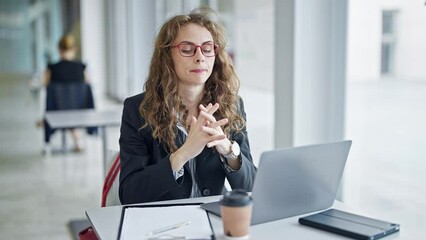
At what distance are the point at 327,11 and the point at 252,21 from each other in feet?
8.04

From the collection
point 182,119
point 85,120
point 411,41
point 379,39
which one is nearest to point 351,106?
point 379,39

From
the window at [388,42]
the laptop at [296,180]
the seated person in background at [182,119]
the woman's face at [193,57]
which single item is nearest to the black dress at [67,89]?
the window at [388,42]

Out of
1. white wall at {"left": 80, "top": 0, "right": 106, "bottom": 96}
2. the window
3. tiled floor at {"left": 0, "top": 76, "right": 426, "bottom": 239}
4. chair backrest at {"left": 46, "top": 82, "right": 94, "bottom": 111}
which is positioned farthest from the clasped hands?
white wall at {"left": 80, "top": 0, "right": 106, "bottom": 96}

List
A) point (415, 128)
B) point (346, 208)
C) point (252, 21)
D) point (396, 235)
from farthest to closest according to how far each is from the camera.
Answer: point (252, 21) < point (415, 128) < point (346, 208) < point (396, 235)

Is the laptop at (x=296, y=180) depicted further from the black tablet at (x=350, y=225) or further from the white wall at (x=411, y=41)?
the white wall at (x=411, y=41)

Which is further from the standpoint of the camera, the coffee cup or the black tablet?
the black tablet

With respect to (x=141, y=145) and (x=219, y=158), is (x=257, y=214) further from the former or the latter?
(x=141, y=145)

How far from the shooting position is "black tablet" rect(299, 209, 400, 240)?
1.50 meters

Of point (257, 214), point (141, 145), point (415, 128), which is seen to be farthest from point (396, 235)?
point (415, 128)

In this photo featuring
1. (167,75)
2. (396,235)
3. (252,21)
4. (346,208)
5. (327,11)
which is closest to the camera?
(396,235)

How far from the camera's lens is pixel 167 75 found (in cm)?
199

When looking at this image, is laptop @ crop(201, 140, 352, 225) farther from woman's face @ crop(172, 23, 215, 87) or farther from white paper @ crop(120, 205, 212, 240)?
woman's face @ crop(172, 23, 215, 87)

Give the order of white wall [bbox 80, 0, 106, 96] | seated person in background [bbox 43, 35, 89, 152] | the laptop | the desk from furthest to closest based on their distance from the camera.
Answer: white wall [bbox 80, 0, 106, 96] → seated person in background [bbox 43, 35, 89, 152] → the desk → the laptop

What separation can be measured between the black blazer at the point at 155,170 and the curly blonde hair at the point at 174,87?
0.04m
